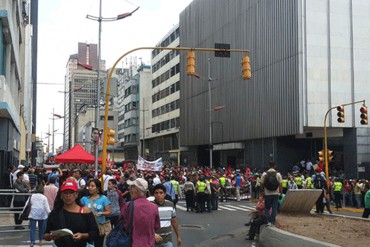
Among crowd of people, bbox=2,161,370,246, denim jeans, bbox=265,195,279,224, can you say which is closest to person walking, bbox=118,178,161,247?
crowd of people, bbox=2,161,370,246

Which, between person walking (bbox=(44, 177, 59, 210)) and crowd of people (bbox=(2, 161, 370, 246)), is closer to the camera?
crowd of people (bbox=(2, 161, 370, 246))

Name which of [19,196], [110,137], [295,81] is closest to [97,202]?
[19,196]

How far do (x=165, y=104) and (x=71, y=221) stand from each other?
256 feet

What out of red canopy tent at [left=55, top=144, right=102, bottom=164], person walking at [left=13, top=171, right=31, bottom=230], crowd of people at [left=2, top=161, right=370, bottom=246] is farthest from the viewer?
red canopy tent at [left=55, top=144, right=102, bottom=164]

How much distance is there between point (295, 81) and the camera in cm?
4062

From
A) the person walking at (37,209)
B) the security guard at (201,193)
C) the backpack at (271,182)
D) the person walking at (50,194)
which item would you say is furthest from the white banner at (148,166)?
the person walking at (37,209)

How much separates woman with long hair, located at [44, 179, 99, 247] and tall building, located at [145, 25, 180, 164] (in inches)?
2716

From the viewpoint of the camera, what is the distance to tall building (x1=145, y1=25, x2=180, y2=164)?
7644 cm

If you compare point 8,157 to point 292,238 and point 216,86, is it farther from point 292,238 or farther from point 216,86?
point 216,86

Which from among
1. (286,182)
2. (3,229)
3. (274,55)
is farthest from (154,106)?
(3,229)

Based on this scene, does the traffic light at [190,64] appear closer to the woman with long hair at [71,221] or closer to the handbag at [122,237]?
the handbag at [122,237]

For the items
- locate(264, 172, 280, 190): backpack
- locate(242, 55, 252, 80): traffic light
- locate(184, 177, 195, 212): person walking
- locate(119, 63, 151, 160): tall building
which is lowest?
locate(184, 177, 195, 212): person walking

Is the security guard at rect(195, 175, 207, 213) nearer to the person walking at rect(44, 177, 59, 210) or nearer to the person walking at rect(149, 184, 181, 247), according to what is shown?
the person walking at rect(44, 177, 59, 210)

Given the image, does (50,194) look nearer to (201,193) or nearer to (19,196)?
(19,196)
